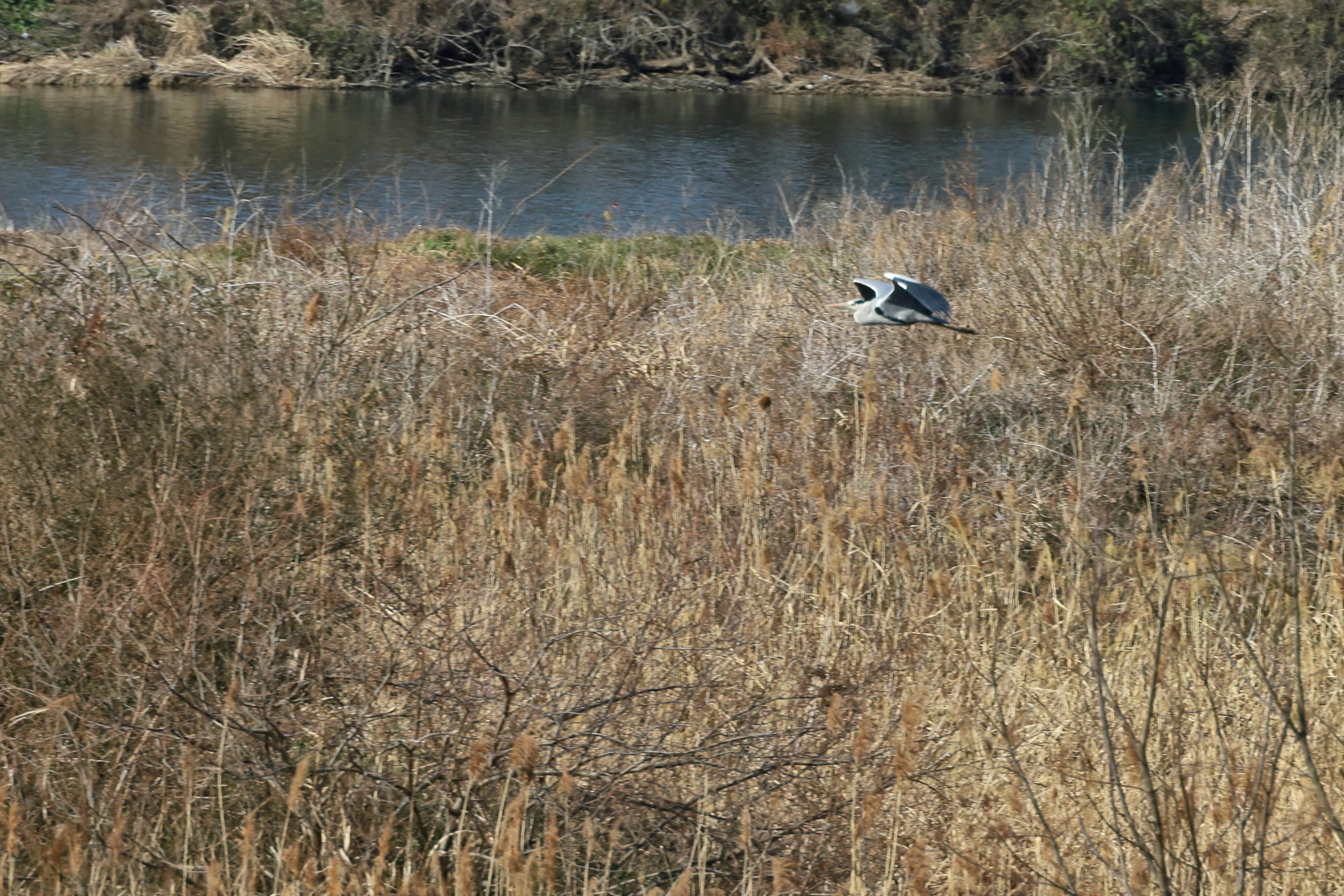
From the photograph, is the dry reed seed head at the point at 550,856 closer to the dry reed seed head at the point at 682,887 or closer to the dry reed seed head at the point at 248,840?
the dry reed seed head at the point at 682,887

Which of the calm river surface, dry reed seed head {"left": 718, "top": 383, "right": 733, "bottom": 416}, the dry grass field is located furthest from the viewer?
the calm river surface

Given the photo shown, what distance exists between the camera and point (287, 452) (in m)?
3.50

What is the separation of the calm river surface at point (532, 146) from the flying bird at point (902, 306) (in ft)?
13.4

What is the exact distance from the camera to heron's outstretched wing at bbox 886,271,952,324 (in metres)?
5.01

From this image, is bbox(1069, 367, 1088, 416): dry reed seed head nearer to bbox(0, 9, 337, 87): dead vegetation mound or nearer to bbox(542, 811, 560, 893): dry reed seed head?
bbox(542, 811, 560, 893): dry reed seed head

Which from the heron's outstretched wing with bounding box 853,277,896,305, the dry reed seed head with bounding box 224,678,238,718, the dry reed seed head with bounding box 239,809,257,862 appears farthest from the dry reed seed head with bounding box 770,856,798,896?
the heron's outstretched wing with bounding box 853,277,896,305

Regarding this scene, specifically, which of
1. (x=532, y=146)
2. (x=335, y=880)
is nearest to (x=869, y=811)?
(x=335, y=880)

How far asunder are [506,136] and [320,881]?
14563 millimetres

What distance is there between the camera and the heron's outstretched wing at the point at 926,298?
5008 mm

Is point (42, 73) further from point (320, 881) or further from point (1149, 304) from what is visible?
point (320, 881)

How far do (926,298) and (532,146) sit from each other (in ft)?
37.9

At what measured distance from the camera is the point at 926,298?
5117mm

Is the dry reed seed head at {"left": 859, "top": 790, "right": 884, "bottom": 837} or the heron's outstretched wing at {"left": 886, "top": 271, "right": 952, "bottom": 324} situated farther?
the heron's outstretched wing at {"left": 886, "top": 271, "right": 952, "bottom": 324}

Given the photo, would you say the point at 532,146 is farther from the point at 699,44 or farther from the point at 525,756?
the point at 525,756
